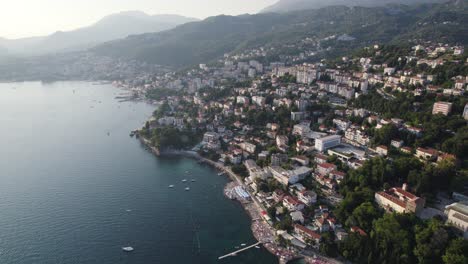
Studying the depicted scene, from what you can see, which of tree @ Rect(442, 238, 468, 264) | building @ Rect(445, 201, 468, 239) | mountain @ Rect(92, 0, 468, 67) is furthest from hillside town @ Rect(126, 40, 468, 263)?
mountain @ Rect(92, 0, 468, 67)

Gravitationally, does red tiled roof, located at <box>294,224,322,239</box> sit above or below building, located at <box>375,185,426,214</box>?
below

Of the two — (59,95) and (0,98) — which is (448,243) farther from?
(0,98)

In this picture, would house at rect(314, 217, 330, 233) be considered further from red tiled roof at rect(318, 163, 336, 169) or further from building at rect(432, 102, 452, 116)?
building at rect(432, 102, 452, 116)

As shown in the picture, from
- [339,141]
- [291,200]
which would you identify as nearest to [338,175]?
[291,200]

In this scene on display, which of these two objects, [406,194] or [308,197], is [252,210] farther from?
[406,194]

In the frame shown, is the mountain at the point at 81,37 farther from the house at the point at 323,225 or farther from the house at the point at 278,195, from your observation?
the house at the point at 323,225

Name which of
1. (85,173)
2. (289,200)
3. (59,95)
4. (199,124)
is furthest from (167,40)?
(289,200)
